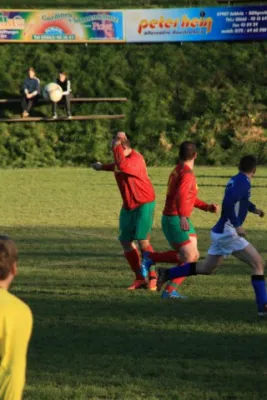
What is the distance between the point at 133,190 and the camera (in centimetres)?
1184

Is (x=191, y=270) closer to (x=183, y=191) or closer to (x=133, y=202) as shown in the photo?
(x=183, y=191)

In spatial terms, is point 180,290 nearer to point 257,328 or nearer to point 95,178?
point 257,328

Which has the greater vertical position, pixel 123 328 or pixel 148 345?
pixel 148 345

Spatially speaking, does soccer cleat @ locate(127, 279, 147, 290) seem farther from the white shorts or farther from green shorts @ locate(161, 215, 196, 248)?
the white shorts

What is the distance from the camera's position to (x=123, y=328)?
9.35 metres

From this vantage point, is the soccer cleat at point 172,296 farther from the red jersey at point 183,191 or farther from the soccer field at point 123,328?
the red jersey at point 183,191

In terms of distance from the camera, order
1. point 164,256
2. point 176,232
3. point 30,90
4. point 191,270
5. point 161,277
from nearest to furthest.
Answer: point 191,270 → point 161,277 → point 176,232 → point 164,256 → point 30,90

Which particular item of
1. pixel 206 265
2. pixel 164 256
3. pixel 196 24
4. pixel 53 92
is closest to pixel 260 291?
pixel 206 265

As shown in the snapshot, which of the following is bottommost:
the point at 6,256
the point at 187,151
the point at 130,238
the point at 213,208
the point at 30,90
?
the point at 30,90

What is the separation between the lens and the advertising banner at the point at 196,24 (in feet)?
124

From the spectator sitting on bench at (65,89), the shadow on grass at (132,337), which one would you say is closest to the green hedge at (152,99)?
the spectator sitting on bench at (65,89)

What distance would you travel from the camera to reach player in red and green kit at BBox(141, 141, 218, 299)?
10891 millimetres

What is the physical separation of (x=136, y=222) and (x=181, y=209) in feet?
3.44

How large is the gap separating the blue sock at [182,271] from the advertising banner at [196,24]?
90.3ft
